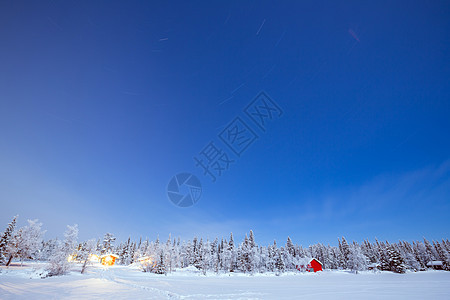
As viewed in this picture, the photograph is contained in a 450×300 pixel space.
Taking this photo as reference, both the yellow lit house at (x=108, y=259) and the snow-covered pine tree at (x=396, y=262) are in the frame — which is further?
the yellow lit house at (x=108, y=259)

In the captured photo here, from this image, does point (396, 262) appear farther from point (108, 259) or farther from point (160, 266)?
point (108, 259)

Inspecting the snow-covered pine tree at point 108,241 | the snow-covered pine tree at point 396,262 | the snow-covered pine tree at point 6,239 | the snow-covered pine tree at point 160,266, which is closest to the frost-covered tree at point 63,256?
the snow-covered pine tree at point 6,239

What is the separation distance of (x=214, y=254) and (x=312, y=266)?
34.7 m

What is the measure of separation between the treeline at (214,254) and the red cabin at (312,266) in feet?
5.99

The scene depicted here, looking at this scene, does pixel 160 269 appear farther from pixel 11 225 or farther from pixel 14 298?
pixel 14 298

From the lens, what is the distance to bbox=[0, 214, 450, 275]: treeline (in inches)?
1247

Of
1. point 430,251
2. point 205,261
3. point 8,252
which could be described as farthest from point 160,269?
point 430,251

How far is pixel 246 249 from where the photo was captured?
5666 cm

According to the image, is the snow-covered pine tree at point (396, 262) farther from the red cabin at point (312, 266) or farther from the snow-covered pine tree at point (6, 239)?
the snow-covered pine tree at point (6, 239)

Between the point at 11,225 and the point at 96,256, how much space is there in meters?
54.1

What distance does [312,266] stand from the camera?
64125mm

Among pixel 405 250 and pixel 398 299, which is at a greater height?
pixel 405 250

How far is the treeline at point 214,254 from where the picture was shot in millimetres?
31672

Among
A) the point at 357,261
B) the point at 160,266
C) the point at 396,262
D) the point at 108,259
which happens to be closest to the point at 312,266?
the point at 357,261
